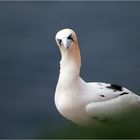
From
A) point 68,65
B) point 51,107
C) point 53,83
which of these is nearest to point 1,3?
point 53,83

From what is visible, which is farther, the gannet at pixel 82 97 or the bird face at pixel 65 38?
the bird face at pixel 65 38

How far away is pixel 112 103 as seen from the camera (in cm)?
632

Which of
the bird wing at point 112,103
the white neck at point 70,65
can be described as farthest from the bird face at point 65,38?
the bird wing at point 112,103

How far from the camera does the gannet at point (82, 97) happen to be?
607 cm

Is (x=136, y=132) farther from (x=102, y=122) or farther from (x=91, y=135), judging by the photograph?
(x=102, y=122)

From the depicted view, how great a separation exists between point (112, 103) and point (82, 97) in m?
0.39

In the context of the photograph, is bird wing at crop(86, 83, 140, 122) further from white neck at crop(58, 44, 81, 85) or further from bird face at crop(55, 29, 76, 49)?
bird face at crop(55, 29, 76, 49)

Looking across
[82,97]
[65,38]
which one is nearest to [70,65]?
[65,38]

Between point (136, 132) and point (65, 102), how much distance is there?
3950 mm

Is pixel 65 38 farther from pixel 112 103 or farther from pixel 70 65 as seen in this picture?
pixel 112 103

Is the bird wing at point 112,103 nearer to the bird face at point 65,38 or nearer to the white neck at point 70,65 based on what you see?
the white neck at point 70,65

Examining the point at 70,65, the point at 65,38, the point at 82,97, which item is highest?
the point at 65,38

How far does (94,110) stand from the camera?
20.1 feet

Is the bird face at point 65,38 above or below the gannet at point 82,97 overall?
above
